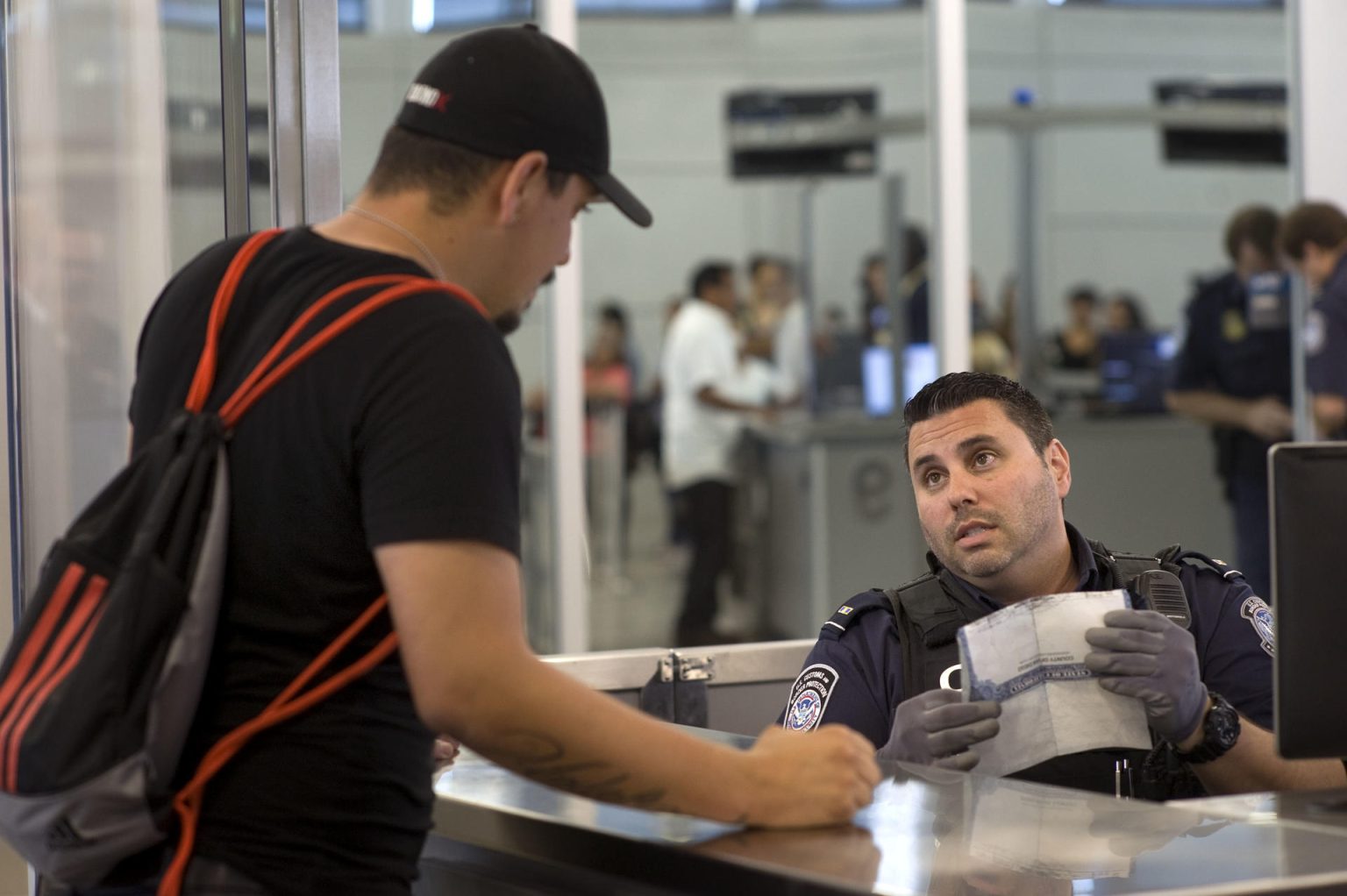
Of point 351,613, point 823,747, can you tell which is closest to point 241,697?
point 351,613

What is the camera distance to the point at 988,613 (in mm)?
2215

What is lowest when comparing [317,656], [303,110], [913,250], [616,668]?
[616,668]

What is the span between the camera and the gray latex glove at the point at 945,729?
1783 millimetres

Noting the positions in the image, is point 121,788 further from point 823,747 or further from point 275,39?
point 275,39

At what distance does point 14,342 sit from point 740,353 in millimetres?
7128

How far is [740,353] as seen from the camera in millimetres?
9453

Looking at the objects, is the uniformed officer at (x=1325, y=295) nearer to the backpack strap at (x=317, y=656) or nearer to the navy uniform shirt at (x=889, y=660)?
the navy uniform shirt at (x=889, y=660)

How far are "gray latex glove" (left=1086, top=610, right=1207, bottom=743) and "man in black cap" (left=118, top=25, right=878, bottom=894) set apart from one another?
0.54 meters

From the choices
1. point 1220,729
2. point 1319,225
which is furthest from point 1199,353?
point 1220,729

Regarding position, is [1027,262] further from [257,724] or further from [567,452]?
[257,724]

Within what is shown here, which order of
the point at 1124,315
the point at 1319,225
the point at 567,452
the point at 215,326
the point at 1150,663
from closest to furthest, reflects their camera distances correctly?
the point at 215,326 < the point at 1150,663 < the point at 567,452 < the point at 1319,225 < the point at 1124,315

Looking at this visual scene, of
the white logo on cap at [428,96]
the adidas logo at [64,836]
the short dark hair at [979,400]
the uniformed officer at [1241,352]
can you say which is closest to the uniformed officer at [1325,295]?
the uniformed officer at [1241,352]

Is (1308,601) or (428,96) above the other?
(428,96)

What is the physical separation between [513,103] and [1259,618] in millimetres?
1356
